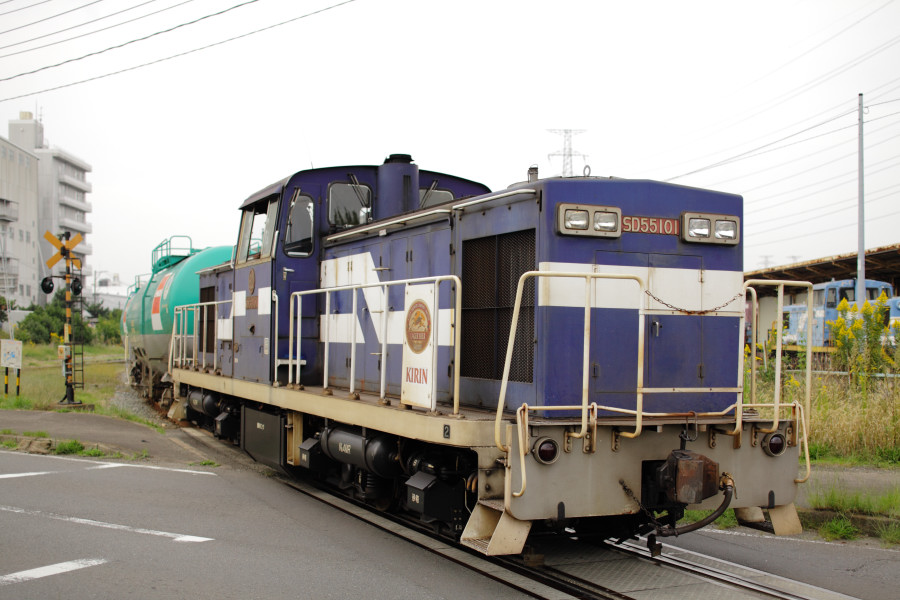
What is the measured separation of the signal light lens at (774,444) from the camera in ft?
17.9

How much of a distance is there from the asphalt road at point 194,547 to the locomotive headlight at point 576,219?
2499 mm

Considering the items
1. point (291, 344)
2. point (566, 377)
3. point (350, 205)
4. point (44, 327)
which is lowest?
point (44, 327)

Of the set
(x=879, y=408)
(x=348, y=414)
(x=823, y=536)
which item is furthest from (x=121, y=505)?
(x=879, y=408)

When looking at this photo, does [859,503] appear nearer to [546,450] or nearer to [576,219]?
[546,450]

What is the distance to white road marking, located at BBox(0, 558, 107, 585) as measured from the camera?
493 cm

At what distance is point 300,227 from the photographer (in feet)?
28.8

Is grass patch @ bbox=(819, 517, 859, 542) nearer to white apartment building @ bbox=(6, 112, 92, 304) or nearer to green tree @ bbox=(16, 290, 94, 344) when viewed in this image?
green tree @ bbox=(16, 290, 94, 344)

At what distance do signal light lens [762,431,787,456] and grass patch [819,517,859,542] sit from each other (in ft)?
5.55

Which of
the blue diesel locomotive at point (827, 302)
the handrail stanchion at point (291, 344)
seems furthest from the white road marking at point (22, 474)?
the blue diesel locomotive at point (827, 302)

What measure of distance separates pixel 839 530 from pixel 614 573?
2504 mm

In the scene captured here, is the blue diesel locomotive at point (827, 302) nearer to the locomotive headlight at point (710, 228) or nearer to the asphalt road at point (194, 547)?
the locomotive headlight at point (710, 228)

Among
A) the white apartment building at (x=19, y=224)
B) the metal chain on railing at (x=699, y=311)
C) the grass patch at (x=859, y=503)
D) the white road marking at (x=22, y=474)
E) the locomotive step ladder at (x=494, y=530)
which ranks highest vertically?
the white apartment building at (x=19, y=224)

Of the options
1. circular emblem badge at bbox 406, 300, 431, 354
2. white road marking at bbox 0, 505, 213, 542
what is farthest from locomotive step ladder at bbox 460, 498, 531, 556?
white road marking at bbox 0, 505, 213, 542

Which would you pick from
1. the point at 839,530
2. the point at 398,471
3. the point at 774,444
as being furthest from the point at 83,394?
the point at 774,444
